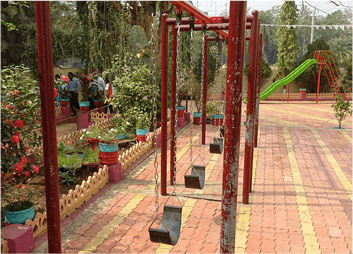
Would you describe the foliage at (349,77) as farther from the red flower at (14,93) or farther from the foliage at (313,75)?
the red flower at (14,93)

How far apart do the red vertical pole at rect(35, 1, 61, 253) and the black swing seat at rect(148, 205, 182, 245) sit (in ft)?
2.91

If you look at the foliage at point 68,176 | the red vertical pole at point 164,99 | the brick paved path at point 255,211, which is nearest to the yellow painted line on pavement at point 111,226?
the brick paved path at point 255,211

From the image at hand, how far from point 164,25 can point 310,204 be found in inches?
152

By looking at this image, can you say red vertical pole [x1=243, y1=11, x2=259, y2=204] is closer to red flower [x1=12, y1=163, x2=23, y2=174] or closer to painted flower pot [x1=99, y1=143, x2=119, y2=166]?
painted flower pot [x1=99, y1=143, x2=119, y2=166]

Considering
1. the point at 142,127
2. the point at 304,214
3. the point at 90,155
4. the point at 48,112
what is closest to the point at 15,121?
the point at 48,112

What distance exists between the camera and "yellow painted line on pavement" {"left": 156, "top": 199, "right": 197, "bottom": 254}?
4.10 m

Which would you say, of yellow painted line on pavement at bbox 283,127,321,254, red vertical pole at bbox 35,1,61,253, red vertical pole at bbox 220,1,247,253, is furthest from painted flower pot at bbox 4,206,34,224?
yellow painted line on pavement at bbox 283,127,321,254

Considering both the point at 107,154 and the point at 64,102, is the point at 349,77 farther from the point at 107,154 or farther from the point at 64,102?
the point at 107,154

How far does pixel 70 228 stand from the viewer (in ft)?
14.9

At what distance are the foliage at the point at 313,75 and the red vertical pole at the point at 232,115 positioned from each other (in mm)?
21938

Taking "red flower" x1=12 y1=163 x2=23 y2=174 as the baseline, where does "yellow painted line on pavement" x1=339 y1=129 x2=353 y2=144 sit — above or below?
below

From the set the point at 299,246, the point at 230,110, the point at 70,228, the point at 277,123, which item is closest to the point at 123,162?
the point at 70,228

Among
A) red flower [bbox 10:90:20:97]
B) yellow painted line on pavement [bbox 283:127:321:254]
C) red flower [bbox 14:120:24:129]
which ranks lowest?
yellow painted line on pavement [bbox 283:127:321:254]

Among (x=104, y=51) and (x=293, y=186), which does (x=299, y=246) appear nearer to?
(x=293, y=186)
